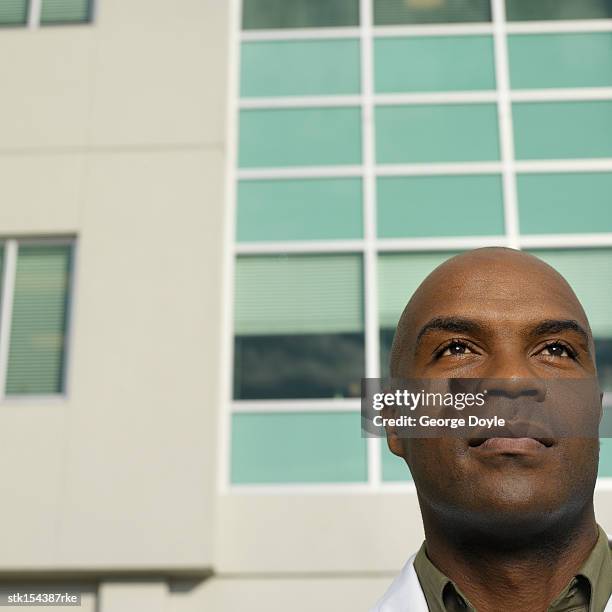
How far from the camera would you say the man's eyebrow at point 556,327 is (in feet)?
5.08

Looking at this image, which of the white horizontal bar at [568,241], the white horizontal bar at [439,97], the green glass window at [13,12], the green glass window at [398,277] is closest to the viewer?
the green glass window at [398,277]

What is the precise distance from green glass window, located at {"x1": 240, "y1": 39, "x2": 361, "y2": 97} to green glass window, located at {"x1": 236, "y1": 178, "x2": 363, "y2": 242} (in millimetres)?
979

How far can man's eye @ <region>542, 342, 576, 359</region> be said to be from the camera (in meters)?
1.57

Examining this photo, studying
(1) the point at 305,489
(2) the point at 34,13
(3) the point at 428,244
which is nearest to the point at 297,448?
(1) the point at 305,489

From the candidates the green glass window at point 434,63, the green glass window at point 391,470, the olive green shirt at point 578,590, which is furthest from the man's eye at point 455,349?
the green glass window at point 434,63

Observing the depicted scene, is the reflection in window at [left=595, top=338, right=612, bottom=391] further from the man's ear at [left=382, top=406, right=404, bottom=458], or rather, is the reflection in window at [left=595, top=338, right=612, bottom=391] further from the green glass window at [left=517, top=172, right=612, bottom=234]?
the man's ear at [left=382, top=406, right=404, bottom=458]

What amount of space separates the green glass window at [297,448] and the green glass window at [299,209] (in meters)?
1.67

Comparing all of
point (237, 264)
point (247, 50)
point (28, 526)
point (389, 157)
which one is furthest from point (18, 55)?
point (28, 526)

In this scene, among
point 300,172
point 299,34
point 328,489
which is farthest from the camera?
point 299,34

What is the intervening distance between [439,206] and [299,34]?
227 cm

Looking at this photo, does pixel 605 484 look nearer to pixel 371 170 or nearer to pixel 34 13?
pixel 371 170

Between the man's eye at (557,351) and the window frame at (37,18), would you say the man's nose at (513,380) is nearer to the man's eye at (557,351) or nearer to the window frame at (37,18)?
the man's eye at (557,351)

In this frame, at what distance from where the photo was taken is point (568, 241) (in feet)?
26.8

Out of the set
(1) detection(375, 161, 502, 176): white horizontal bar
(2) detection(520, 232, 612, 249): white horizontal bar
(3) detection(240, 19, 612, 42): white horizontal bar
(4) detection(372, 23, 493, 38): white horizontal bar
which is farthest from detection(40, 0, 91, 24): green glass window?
(2) detection(520, 232, 612, 249): white horizontal bar
